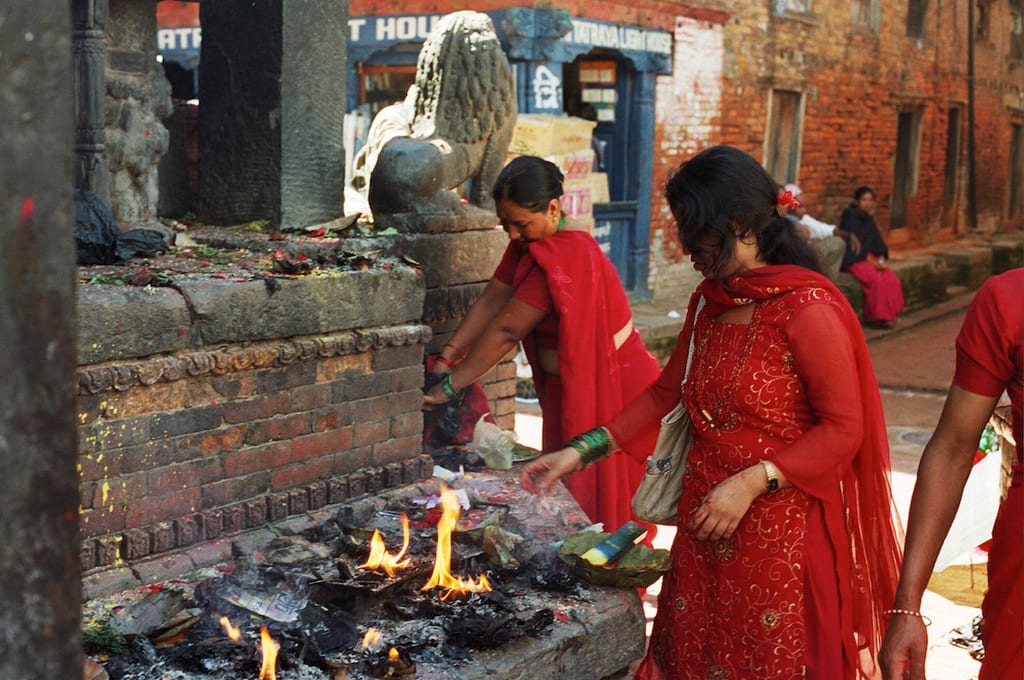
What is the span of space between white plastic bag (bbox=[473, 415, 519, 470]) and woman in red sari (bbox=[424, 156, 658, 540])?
18cm

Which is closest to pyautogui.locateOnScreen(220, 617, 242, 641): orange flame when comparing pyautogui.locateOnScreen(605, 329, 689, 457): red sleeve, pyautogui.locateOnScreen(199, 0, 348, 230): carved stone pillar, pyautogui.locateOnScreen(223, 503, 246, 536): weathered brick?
pyautogui.locateOnScreen(223, 503, 246, 536): weathered brick

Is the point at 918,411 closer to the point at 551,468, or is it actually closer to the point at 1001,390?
the point at 551,468

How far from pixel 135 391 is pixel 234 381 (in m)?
0.37

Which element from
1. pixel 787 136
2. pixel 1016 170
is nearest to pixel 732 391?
pixel 787 136

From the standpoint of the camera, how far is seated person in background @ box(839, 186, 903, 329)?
48.3 ft

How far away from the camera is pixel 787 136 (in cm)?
1686

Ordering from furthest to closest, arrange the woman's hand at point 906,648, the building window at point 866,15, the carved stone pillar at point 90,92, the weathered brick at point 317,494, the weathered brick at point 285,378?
1. the building window at point 866,15
2. the carved stone pillar at point 90,92
3. the weathered brick at point 317,494
4. the weathered brick at point 285,378
5. the woman's hand at point 906,648

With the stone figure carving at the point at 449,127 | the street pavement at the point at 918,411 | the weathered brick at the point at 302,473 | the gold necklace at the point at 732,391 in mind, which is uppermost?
the stone figure carving at the point at 449,127

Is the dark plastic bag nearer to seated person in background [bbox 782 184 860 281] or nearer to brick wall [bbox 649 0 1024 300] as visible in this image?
brick wall [bbox 649 0 1024 300]

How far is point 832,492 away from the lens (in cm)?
305

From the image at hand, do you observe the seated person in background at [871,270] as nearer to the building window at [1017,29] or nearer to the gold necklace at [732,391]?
the building window at [1017,29]

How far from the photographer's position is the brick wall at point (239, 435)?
12.0ft

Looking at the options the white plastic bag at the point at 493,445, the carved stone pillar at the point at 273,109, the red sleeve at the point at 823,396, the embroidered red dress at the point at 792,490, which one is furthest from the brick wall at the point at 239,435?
the red sleeve at the point at 823,396

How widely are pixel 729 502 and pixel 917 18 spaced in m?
19.9
